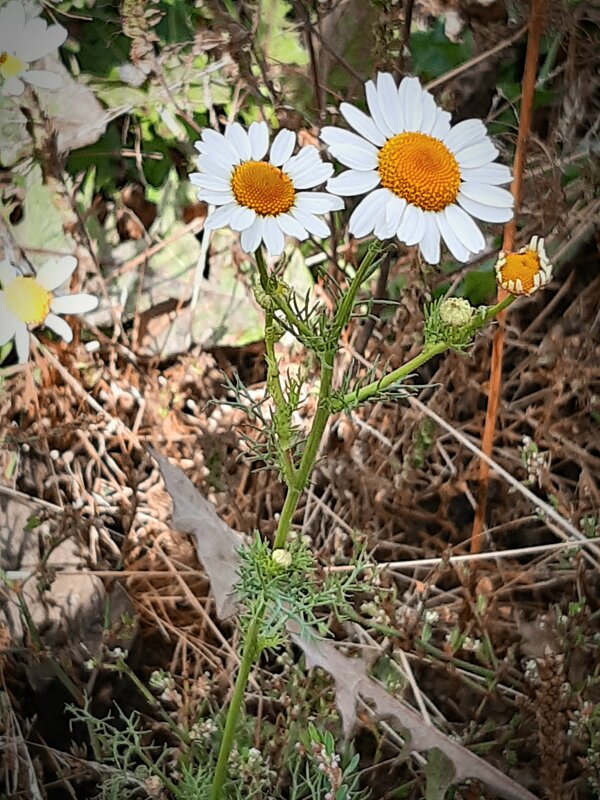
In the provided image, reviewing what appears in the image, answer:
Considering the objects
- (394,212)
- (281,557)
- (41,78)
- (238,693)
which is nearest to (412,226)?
(394,212)

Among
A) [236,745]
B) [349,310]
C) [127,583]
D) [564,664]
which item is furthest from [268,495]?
[349,310]

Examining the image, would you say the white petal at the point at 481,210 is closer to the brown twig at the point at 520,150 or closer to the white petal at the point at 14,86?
the brown twig at the point at 520,150

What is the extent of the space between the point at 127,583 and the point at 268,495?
0.67 feet

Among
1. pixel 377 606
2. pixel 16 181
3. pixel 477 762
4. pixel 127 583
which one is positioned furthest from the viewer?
pixel 16 181

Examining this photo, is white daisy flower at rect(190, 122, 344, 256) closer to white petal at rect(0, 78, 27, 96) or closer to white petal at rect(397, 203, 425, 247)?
white petal at rect(397, 203, 425, 247)

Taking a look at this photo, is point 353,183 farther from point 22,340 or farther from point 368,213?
point 22,340

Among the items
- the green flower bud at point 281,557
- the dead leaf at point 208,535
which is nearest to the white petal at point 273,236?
the green flower bud at point 281,557

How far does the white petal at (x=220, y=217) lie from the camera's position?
0.57 m

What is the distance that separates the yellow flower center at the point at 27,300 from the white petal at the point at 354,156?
0.66 m

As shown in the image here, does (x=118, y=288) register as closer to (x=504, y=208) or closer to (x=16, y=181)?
(x=16, y=181)

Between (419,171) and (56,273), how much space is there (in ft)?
2.28

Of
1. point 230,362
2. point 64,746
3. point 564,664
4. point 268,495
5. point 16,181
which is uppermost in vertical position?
point 16,181

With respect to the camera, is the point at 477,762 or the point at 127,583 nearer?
the point at 477,762

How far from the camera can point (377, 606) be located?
980mm
